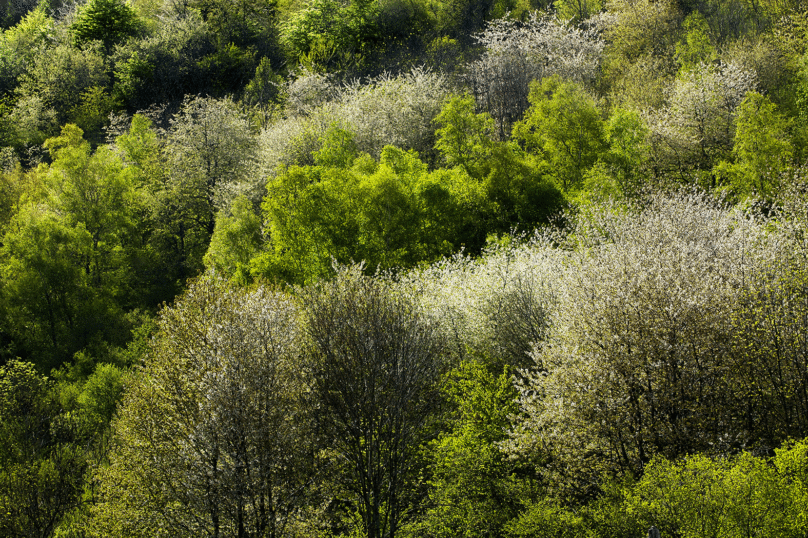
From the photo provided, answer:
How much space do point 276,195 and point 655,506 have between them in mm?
25787

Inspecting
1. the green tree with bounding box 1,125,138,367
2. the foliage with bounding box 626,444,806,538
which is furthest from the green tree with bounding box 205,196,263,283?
the foliage with bounding box 626,444,806,538

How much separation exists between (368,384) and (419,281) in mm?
10897

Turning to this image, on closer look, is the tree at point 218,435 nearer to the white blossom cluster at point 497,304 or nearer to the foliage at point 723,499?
the white blossom cluster at point 497,304

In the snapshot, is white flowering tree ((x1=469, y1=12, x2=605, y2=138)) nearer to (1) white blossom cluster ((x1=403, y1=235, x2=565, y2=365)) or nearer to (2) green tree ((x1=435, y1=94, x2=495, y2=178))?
(2) green tree ((x1=435, y1=94, x2=495, y2=178))

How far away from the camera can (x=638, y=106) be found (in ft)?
145

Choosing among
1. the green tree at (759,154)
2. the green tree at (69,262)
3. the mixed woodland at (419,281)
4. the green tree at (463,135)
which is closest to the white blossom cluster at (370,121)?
the mixed woodland at (419,281)

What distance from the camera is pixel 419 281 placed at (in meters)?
29.3

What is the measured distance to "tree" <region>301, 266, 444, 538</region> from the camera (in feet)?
62.0

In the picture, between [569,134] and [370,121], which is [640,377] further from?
[370,121]

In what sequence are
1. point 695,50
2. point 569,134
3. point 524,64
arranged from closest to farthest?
point 569,134 < point 695,50 < point 524,64

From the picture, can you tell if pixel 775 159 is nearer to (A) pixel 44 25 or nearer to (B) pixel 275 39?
(B) pixel 275 39

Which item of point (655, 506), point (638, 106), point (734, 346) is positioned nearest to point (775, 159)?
point (638, 106)

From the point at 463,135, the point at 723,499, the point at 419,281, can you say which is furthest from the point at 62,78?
the point at 723,499

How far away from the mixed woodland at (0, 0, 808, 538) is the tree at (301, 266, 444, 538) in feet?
0.36
